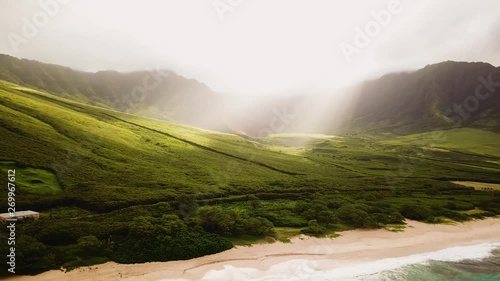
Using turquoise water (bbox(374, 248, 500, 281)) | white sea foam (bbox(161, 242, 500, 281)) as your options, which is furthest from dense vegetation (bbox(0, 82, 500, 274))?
turquoise water (bbox(374, 248, 500, 281))

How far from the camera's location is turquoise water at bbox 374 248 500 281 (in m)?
38.3

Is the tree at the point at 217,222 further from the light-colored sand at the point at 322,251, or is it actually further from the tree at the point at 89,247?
the tree at the point at 89,247

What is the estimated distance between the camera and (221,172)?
83.8 meters

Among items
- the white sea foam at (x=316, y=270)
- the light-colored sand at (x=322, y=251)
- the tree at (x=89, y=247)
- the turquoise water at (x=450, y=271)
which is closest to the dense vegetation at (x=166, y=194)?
the tree at (x=89, y=247)

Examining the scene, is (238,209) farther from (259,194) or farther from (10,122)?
(10,122)

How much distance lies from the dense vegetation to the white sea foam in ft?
20.0

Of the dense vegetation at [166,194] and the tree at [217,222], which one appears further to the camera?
the tree at [217,222]

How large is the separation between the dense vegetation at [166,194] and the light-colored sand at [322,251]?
6.00ft

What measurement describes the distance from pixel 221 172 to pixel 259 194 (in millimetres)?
17435

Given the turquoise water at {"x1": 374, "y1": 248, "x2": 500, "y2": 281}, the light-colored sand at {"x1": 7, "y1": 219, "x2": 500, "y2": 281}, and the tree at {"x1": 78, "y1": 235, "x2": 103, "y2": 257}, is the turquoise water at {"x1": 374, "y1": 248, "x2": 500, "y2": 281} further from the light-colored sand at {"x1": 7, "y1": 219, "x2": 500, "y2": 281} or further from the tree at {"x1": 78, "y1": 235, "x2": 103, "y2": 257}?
the tree at {"x1": 78, "y1": 235, "x2": 103, "y2": 257}

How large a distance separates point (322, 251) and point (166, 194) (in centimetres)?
3075

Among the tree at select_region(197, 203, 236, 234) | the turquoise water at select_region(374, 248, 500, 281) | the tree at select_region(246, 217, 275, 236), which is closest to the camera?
the turquoise water at select_region(374, 248, 500, 281)

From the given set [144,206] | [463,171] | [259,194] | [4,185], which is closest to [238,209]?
[259,194]

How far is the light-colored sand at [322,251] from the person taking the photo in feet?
110
